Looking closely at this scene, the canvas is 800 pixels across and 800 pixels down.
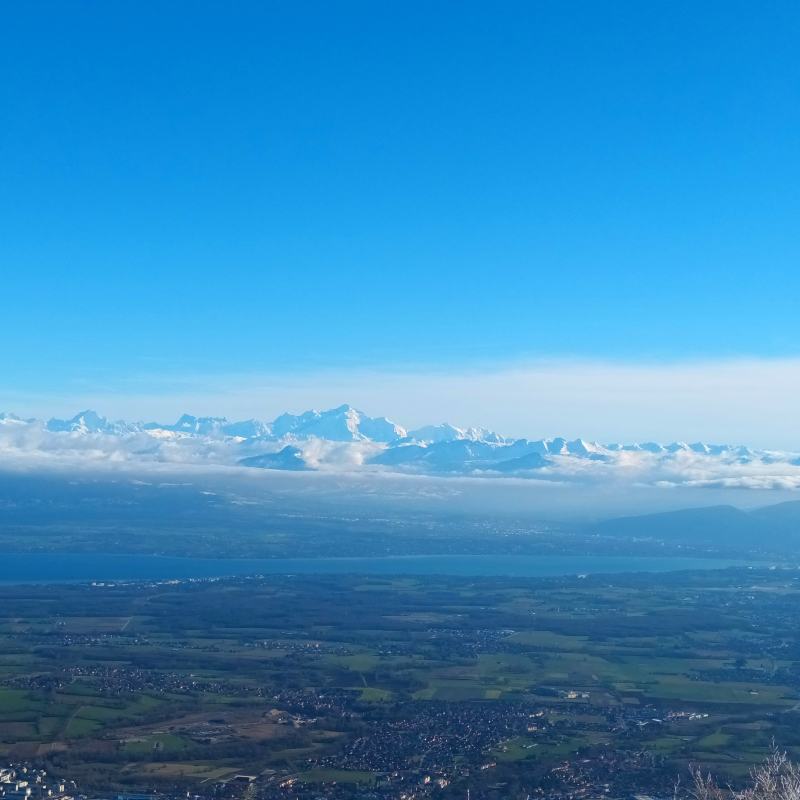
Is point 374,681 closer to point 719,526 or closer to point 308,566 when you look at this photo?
point 308,566

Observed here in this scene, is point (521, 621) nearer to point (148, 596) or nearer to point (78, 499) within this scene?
point (148, 596)

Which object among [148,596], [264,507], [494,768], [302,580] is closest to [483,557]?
[302,580]

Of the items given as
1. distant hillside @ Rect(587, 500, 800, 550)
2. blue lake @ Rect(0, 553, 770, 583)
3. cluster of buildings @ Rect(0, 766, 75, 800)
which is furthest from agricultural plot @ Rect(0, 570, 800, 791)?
distant hillside @ Rect(587, 500, 800, 550)

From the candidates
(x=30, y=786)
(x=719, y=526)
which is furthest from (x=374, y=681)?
(x=719, y=526)

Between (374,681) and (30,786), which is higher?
(30,786)

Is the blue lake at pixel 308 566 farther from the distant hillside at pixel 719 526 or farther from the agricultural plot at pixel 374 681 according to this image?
the distant hillside at pixel 719 526
